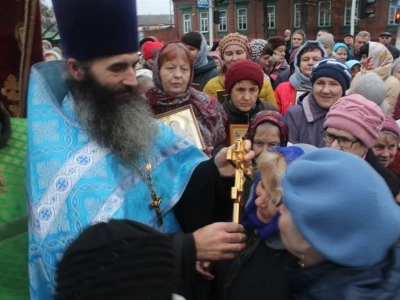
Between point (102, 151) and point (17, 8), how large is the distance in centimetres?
70

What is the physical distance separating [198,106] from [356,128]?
106cm

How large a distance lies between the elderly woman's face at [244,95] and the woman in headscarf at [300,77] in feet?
2.99

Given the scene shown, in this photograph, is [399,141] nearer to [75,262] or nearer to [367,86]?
[367,86]

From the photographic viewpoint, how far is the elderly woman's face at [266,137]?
2754mm

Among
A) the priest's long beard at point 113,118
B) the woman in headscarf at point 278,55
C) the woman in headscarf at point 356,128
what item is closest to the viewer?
the priest's long beard at point 113,118

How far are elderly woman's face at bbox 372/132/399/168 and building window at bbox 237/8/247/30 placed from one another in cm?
3614

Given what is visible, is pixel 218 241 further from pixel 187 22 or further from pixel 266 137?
pixel 187 22

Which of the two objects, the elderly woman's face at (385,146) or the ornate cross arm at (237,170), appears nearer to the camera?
the ornate cross arm at (237,170)

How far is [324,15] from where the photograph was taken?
34188 millimetres

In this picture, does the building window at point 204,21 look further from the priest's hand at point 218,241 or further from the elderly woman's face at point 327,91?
the priest's hand at point 218,241

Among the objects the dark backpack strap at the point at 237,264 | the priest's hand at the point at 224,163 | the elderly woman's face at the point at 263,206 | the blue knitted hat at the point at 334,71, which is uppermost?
the blue knitted hat at the point at 334,71

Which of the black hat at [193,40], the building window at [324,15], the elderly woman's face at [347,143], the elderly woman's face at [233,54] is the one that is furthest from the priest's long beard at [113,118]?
the building window at [324,15]

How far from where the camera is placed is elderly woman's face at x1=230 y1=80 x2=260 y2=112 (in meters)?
3.47

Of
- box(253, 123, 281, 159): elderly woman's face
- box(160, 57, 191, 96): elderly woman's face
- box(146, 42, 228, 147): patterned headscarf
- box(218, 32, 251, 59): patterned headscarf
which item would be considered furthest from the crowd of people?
box(218, 32, 251, 59): patterned headscarf
